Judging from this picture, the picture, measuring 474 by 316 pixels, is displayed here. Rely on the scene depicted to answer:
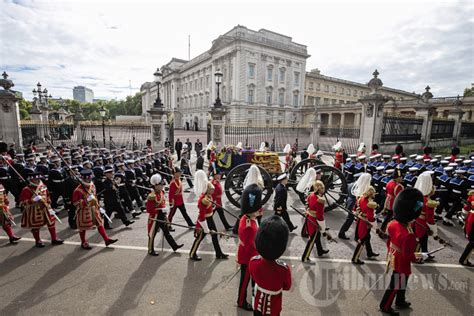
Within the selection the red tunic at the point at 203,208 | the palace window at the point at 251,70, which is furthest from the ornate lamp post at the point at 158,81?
the palace window at the point at 251,70

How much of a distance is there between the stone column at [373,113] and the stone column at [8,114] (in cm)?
2034

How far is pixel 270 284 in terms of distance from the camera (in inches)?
108

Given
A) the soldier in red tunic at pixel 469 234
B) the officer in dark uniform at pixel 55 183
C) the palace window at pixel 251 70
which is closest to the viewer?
the soldier in red tunic at pixel 469 234

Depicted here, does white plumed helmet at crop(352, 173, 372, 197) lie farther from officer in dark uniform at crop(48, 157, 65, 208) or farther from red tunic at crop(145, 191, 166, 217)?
officer in dark uniform at crop(48, 157, 65, 208)

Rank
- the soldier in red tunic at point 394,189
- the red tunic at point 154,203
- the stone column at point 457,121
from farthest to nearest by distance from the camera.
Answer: the stone column at point 457,121
the soldier in red tunic at point 394,189
the red tunic at point 154,203

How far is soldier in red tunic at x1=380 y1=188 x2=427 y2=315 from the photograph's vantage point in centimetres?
358

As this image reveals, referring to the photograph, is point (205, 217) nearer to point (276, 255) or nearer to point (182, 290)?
point (182, 290)

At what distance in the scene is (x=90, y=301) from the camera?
12.5 feet

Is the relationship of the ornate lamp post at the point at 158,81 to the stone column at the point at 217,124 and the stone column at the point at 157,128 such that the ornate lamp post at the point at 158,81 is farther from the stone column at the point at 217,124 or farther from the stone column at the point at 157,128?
the stone column at the point at 217,124

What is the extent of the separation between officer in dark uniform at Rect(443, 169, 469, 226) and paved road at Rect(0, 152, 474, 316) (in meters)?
1.79

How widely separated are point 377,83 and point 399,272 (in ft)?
41.4

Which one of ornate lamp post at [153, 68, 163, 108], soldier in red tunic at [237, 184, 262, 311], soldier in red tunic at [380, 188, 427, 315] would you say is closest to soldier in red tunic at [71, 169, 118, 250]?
soldier in red tunic at [237, 184, 262, 311]

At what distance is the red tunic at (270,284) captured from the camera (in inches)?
108

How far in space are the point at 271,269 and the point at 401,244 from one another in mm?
2195
